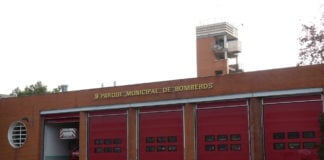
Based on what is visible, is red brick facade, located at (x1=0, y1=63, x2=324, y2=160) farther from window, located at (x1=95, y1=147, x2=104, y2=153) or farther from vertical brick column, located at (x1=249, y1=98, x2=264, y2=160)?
window, located at (x1=95, y1=147, x2=104, y2=153)

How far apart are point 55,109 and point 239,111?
14.3m

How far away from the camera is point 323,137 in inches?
826

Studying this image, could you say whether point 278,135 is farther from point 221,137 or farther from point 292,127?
point 221,137

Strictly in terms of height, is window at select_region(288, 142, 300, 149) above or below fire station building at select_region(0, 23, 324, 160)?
below

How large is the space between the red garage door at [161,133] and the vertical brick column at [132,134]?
1.30 feet

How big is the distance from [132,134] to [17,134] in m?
11.0

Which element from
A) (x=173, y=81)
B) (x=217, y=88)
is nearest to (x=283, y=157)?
(x=217, y=88)

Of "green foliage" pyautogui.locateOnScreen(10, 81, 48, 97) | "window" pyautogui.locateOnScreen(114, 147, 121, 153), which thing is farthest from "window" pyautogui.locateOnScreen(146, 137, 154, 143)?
"green foliage" pyautogui.locateOnScreen(10, 81, 48, 97)

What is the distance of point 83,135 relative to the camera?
1367 inches

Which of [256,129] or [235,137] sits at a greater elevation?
[256,129]

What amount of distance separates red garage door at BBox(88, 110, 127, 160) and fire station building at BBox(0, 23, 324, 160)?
0.21 ft

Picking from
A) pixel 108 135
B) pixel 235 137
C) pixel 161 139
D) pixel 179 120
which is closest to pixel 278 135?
pixel 235 137

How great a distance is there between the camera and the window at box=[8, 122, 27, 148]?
38094 millimetres

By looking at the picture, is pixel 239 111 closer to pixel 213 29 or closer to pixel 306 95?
pixel 306 95
